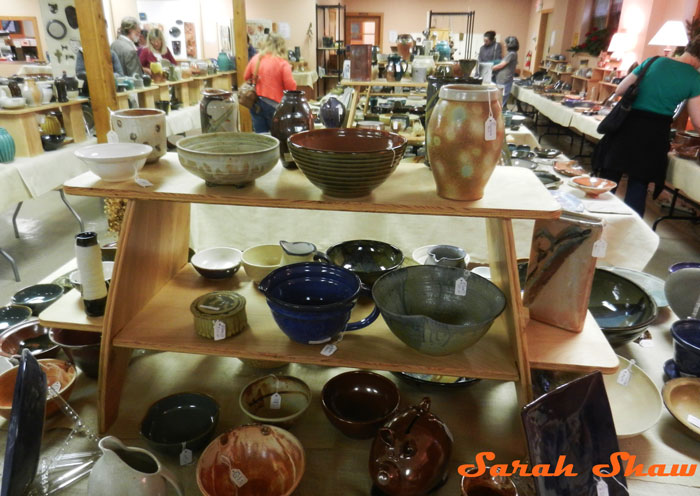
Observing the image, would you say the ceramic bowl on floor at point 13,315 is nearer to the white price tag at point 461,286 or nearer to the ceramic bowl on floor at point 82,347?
the ceramic bowl on floor at point 82,347

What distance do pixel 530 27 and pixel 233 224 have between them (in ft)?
40.8

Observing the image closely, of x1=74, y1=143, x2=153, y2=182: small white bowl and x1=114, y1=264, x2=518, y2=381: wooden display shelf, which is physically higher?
x1=74, y1=143, x2=153, y2=182: small white bowl

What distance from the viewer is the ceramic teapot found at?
3.69ft

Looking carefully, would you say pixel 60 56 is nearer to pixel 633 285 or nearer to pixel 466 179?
pixel 466 179

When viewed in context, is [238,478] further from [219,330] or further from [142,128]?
[142,128]

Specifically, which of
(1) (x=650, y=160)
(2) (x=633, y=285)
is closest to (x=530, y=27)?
(1) (x=650, y=160)

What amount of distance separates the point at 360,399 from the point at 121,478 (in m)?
0.67

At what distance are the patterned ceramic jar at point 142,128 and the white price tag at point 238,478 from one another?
0.87 m

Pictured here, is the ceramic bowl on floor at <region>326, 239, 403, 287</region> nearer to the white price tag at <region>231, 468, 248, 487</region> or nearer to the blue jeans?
the white price tag at <region>231, 468, 248, 487</region>

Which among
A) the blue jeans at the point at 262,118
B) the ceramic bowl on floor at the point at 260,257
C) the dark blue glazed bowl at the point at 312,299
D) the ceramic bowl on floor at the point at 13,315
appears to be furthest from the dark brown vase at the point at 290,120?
the blue jeans at the point at 262,118

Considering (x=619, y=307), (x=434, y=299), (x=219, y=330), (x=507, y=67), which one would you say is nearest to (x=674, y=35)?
(x=507, y=67)

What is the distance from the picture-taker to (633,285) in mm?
1748

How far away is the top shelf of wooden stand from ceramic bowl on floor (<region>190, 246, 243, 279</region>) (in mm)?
400

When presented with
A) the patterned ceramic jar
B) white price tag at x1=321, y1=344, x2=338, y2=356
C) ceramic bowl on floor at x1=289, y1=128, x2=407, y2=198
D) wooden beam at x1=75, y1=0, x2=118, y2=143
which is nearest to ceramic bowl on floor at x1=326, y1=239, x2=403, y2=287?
white price tag at x1=321, y1=344, x2=338, y2=356
